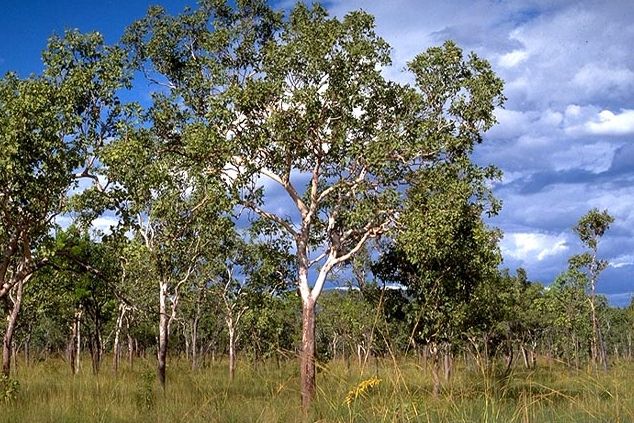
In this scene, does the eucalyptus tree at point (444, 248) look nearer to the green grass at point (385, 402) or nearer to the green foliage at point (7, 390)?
the green grass at point (385, 402)

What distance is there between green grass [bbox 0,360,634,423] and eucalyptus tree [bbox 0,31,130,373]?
397 cm

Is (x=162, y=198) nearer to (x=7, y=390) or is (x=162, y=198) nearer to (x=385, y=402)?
(x=7, y=390)

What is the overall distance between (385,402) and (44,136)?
12107 mm

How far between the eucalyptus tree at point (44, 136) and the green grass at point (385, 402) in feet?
13.0

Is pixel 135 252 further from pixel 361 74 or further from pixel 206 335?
pixel 206 335

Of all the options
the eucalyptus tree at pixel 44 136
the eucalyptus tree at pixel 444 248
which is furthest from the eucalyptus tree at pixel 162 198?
the eucalyptus tree at pixel 444 248

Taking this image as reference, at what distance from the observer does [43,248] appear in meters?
15.4

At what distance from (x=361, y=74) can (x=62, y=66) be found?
978 cm

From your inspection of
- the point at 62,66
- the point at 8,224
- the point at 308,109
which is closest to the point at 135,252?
the point at 8,224

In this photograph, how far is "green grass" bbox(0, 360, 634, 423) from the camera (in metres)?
5.18

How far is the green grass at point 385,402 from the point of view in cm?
518

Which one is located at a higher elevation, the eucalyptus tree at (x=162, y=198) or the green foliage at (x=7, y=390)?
the eucalyptus tree at (x=162, y=198)

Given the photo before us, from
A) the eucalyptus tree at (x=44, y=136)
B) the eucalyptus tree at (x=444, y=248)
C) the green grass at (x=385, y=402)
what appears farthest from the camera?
the eucalyptus tree at (x=444, y=248)

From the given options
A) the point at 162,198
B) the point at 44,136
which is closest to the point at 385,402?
the point at 44,136
